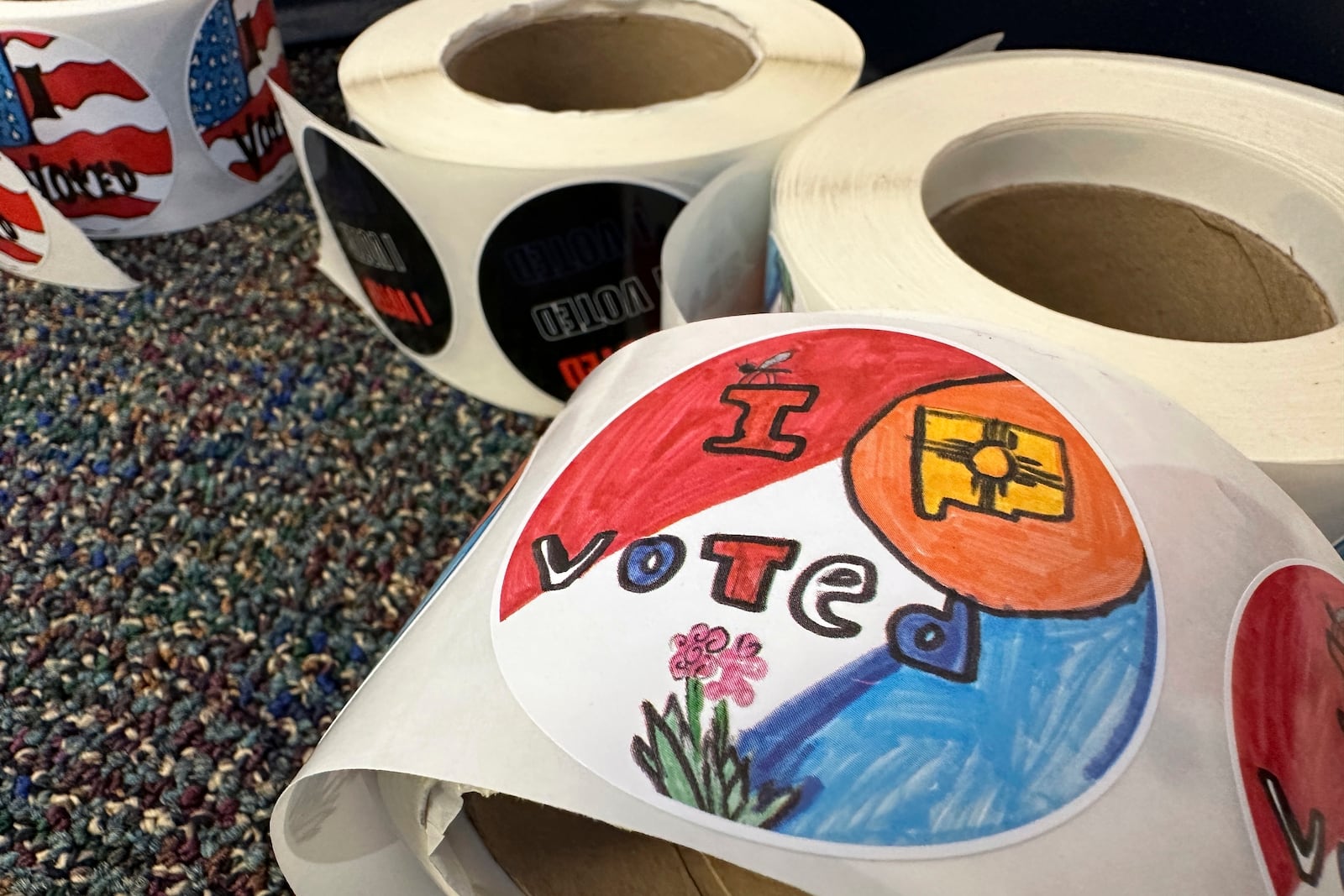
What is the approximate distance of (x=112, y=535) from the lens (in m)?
0.87

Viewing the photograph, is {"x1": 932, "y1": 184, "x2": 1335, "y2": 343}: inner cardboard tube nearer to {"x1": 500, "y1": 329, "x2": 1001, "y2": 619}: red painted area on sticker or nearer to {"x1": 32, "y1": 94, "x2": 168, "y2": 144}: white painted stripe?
{"x1": 500, "y1": 329, "x2": 1001, "y2": 619}: red painted area on sticker

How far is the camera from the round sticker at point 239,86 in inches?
41.3

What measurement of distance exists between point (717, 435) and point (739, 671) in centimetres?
11

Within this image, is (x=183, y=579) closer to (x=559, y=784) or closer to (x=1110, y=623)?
(x=559, y=784)

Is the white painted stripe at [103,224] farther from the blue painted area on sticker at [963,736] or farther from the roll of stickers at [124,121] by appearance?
the blue painted area on sticker at [963,736]

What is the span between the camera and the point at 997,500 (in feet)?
1.21

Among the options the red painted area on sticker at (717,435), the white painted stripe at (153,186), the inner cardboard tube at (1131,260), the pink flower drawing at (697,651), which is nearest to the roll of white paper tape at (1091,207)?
the inner cardboard tube at (1131,260)

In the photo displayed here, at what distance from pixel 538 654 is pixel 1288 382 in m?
0.39

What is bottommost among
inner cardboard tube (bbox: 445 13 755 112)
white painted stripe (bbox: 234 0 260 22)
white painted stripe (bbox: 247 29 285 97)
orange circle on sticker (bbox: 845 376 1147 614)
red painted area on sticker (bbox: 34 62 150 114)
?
orange circle on sticker (bbox: 845 376 1147 614)

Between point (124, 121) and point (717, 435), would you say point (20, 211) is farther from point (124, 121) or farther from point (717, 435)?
point (717, 435)

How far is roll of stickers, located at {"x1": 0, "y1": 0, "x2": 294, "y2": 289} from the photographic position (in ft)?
3.19

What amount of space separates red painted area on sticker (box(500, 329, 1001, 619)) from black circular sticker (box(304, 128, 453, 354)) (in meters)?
0.43

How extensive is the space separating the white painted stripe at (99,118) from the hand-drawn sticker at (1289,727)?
1.13m

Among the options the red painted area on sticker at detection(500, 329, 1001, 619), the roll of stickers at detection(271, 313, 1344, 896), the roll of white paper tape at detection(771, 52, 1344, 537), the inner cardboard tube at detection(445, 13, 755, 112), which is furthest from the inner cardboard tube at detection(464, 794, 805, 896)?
the inner cardboard tube at detection(445, 13, 755, 112)
